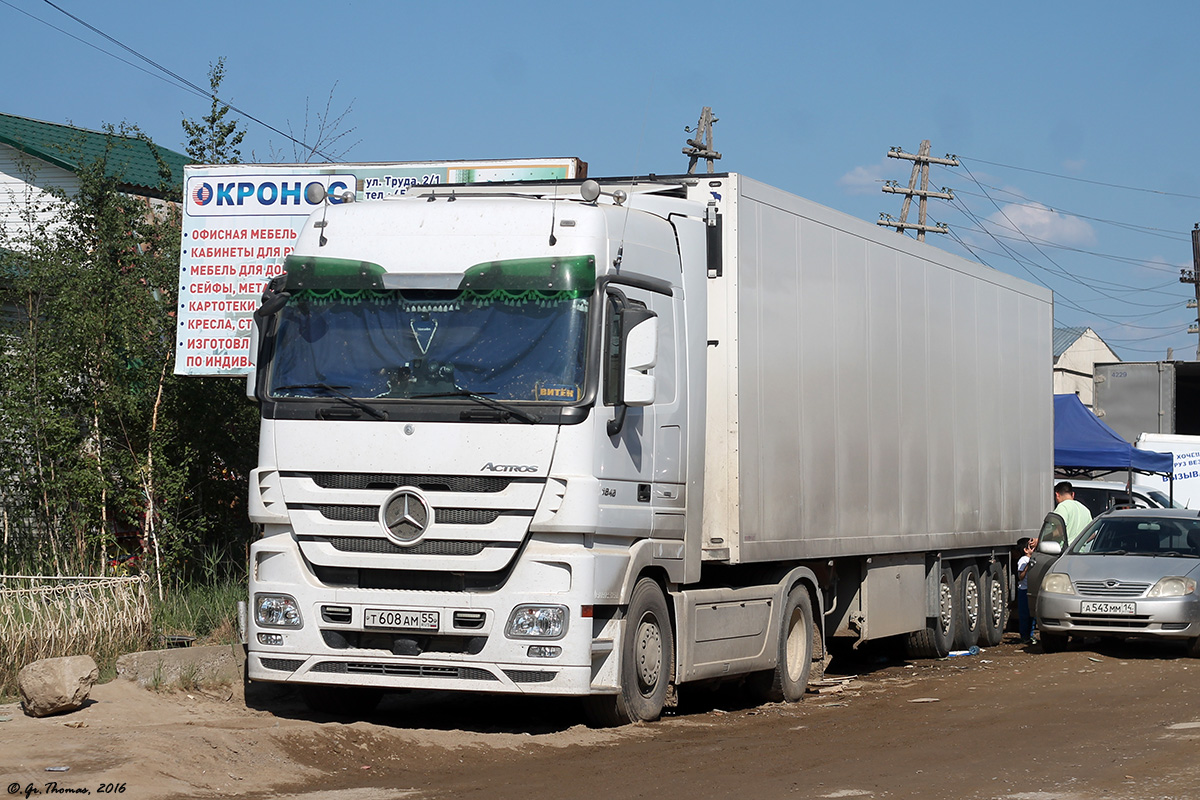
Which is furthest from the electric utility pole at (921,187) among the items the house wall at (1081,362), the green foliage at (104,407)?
the green foliage at (104,407)

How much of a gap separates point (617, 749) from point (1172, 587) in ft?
26.9

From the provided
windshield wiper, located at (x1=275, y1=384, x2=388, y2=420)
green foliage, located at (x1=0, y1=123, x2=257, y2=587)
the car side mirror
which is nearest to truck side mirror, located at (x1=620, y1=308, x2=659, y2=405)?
windshield wiper, located at (x1=275, y1=384, x2=388, y2=420)

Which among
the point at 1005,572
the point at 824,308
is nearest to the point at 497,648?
the point at 824,308

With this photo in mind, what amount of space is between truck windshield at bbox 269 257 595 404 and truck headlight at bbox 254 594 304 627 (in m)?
1.27

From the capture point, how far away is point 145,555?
520 inches

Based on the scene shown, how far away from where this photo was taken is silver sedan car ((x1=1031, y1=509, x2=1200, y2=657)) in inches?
572

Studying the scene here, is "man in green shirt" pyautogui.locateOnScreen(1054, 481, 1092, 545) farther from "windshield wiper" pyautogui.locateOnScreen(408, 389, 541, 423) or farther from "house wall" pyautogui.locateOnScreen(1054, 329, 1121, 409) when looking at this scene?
"house wall" pyautogui.locateOnScreen(1054, 329, 1121, 409)

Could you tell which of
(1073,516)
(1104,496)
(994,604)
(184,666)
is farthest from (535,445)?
(1104,496)

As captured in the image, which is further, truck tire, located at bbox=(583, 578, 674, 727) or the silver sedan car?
the silver sedan car

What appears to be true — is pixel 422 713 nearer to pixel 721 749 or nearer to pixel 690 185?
pixel 721 749

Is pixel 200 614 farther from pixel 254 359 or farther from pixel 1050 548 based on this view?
pixel 1050 548

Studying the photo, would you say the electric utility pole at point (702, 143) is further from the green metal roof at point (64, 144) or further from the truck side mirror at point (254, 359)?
the truck side mirror at point (254, 359)

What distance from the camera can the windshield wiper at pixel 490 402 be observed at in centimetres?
855

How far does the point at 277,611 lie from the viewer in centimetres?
897
